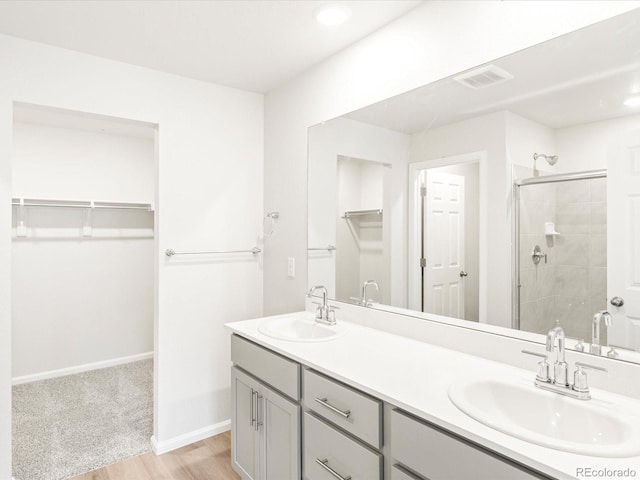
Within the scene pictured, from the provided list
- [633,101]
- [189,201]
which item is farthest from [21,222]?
[633,101]

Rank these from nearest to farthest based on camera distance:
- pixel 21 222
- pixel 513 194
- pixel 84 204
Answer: pixel 513 194
pixel 21 222
pixel 84 204

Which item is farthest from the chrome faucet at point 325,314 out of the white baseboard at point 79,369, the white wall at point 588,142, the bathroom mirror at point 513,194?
the white baseboard at point 79,369

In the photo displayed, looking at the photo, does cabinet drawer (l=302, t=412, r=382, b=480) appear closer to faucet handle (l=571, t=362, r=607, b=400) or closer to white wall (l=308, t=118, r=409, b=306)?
faucet handle (l=571, t=362, r=607, b=400)

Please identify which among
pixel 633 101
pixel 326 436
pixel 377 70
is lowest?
pixel 326 436

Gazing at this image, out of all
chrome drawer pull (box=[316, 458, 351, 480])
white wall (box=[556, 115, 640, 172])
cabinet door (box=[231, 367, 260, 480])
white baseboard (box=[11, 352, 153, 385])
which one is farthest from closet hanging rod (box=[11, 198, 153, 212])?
white wall (box=[556, 115, 640, 172])

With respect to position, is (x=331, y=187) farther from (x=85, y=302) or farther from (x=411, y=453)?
(x=85, y=302)

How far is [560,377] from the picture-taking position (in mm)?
1195

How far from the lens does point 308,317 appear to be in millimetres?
2336

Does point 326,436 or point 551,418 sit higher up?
point 551,418

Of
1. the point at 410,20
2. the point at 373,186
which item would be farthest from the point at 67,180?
the point at 410,20

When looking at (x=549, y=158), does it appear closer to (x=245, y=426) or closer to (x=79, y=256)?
(x=245, y=426)

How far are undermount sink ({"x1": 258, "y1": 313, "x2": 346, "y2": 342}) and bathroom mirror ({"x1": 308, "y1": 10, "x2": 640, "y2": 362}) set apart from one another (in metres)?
0.25

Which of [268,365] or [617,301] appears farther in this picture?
[268,365]

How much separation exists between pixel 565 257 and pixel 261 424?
1499 millimetres
